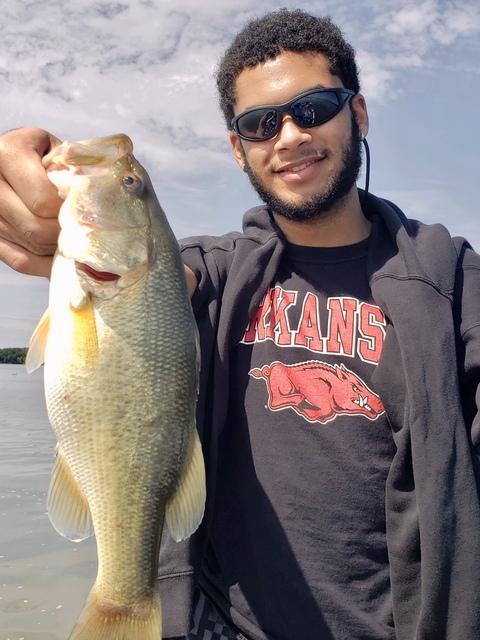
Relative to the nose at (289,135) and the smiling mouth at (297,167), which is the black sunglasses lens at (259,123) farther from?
the smiling mouth at (297,167)

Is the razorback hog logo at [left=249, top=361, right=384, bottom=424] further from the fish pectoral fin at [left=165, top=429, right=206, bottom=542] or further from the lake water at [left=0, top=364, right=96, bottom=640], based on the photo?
the lake water at [left=0, top=364, right=96, bottom=640]

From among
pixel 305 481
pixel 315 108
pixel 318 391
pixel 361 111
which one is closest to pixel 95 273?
pixel 318 391

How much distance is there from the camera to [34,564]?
6.68m

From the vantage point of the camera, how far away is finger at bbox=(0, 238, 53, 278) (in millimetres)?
2406

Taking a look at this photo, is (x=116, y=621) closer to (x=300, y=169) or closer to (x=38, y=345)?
(x=38, y=345)

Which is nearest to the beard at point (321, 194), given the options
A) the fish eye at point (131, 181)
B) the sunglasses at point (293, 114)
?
the sunglasses at point (293, 114)

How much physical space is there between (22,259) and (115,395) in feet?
2.39

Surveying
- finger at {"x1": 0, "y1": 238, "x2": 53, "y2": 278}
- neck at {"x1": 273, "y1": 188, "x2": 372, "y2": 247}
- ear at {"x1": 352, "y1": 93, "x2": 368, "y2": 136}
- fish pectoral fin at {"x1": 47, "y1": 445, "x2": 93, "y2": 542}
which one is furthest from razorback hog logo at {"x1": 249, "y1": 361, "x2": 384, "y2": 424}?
ear at {"x1": 352, "y1": 93, "x2": 368, "y2": 136}

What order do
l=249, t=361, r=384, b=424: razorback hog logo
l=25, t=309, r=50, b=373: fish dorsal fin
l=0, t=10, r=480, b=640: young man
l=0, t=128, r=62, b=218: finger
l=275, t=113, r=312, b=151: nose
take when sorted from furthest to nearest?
l=275, t=113, r=312, b=151: nose, l=249, t=361, r=384, b=424: razorback hog logo, l=0, t=10, r=480, b=640: young man, l=25, t=309, r=50, b=373: fish dorsal fin, l=0, t=128, r=62, b=218: finger

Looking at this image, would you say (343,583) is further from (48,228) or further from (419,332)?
(48,228)

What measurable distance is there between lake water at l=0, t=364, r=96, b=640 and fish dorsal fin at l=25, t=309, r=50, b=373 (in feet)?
12.8

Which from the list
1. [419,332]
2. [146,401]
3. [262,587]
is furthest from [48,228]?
[262,587]

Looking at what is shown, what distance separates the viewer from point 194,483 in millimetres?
2299

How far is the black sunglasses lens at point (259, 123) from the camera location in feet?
10.6
